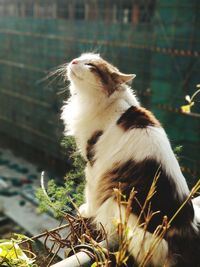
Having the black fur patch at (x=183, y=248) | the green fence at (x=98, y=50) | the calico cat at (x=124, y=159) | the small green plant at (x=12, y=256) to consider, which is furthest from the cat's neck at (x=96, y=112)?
the green fence at (x=98, y=50)

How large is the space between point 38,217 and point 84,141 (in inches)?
338

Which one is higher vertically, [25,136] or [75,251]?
[75,251]

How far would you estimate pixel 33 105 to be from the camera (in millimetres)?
15070

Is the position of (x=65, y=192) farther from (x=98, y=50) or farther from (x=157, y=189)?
(x=98, y=50)

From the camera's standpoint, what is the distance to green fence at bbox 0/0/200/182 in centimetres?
879

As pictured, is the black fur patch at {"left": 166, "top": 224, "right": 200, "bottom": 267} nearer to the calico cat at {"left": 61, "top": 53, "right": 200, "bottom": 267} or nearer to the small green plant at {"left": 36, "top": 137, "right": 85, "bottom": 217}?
the calico cat at {"left": 61, "top": 53, "right": 200, "bottom": 267}

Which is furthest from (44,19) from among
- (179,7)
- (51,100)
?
(179,7)

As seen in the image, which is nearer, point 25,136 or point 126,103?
point 126,103

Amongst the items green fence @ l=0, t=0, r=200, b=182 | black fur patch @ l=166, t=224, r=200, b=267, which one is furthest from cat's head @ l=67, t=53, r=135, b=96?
green fence @ l=0, t=0, r=200, b=182

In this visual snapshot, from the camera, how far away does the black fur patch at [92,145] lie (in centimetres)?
258

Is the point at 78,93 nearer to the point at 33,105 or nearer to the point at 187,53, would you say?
the point at 187,53

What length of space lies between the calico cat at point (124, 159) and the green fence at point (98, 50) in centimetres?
237

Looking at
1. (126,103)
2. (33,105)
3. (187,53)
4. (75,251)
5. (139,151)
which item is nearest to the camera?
(75,251)

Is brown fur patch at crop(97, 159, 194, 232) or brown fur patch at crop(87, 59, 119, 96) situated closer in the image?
brown fur patch at crop(97, 159, 194, 232)
